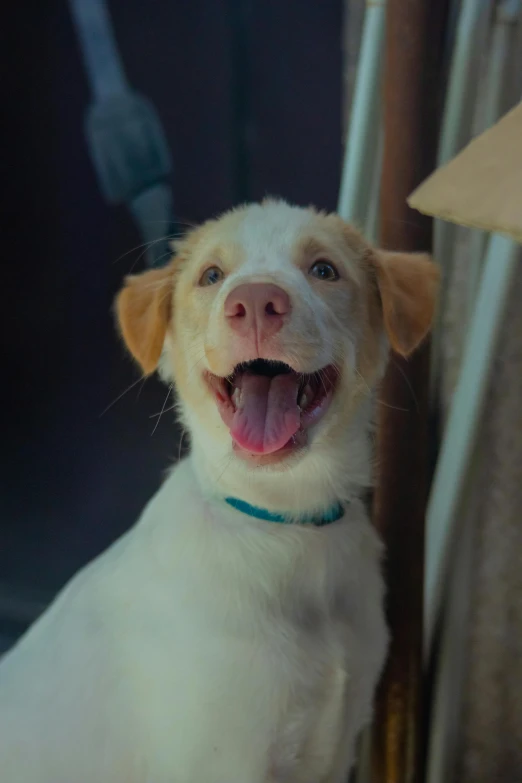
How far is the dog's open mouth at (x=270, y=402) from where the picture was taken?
67 cm

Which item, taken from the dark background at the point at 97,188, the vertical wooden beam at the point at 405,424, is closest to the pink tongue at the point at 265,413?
the vertical wooden beam at the point at 405,424

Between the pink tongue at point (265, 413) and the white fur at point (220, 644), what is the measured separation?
6cm

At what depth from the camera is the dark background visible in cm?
111

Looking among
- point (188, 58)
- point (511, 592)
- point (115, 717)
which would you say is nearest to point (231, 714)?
point (115, 717)

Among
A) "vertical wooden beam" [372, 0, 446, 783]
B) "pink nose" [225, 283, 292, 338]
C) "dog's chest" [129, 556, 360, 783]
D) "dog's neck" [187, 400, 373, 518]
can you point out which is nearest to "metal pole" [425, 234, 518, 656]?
"vertical wooden beam" [372, 0, 446, 783]

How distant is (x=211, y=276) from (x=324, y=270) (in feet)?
0.41

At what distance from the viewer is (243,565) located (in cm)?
76

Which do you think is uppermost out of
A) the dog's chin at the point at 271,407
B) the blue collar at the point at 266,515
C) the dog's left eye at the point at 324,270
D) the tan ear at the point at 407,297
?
the dog's left eye at the point at 324,270

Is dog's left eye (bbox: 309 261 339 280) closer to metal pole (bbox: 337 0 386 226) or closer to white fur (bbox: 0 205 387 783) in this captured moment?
white fur (bbox: 0 205 387 783)

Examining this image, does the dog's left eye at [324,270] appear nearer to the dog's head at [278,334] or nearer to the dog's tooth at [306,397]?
the dog's head at [278,334]

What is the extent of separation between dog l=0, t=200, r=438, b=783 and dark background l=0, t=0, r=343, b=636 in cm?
38

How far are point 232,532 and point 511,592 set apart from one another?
0.53 metres

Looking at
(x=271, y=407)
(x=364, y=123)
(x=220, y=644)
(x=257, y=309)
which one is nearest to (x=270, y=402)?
(x=271, y=407)

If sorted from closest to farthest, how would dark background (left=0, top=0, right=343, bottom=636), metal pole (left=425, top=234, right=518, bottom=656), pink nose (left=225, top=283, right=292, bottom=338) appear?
pink nose (left=225, top=283, right=292, bottom=338), metal pole (left=425, top=234, right=518, bottom=656), dark background (left=0, top=0, right=343, bottom=636)
